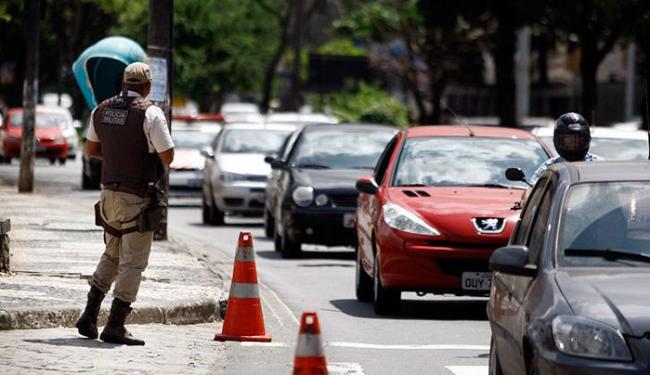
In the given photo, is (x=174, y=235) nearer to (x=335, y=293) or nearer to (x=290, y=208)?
(x=290, y=208)

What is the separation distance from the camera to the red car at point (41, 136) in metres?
54.0

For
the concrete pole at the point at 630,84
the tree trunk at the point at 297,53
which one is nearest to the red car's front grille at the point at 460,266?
the tree trunk at the point at 297,53

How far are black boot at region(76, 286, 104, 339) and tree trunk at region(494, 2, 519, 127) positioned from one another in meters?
31.0

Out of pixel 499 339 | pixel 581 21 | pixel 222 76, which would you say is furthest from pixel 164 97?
pixel 222 76

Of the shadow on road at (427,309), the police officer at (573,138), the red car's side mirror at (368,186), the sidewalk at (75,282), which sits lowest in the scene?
the shadow on road at (427,309)

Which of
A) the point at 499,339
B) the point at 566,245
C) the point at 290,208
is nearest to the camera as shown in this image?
the point at 566,245

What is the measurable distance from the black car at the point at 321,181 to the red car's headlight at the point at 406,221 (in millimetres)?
6448

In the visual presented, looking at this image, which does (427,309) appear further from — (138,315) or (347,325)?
(138,315)

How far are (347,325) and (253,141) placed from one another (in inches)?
632

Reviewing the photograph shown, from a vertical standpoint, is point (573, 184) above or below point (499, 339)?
above

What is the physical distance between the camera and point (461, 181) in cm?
1574

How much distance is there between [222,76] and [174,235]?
48.5m

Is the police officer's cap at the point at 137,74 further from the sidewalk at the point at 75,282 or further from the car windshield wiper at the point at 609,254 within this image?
the car windshield wiper at the point at 609,254

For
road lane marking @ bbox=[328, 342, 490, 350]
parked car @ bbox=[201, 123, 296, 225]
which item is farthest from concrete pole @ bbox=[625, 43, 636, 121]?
road lane marking @ bbox=[328, 342, 490, 350]
